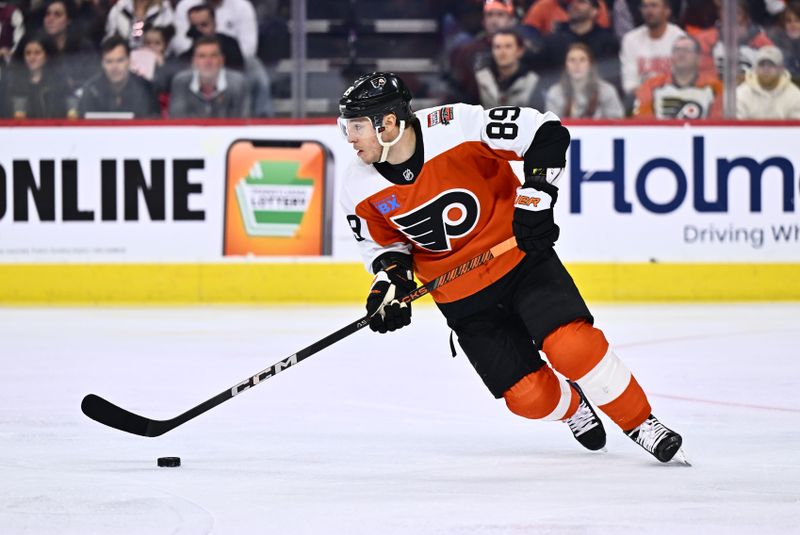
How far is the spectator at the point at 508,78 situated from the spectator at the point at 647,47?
482 millimetres

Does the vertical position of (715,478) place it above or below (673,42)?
below

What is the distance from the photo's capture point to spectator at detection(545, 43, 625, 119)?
7430 mm

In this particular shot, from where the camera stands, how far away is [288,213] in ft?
24.3

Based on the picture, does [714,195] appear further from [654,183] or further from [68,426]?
[68,426]

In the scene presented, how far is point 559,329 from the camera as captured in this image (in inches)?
123

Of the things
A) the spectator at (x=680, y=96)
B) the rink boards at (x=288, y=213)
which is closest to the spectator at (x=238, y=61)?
the rink boards at (x=288, y=213)

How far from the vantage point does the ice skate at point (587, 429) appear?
3.31 meters

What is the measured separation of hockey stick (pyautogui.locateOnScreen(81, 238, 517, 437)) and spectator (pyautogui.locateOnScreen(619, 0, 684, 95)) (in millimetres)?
4329

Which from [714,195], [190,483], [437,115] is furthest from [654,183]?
[190,483]

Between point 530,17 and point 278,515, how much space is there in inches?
208

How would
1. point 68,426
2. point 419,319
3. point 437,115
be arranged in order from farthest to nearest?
point 419,319, point 68,426, point 437,115

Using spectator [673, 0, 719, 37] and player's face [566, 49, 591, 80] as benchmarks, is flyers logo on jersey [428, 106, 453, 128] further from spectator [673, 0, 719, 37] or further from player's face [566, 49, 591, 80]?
spectator [673, 0, 719, 37]

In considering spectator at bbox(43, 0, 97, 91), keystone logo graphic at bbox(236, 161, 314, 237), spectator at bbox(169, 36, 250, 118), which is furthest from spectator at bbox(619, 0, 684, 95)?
spectator at bbox(43, 0, 97, 91)

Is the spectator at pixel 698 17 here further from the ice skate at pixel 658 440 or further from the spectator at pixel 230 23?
the ice skate at pixel 658 440
